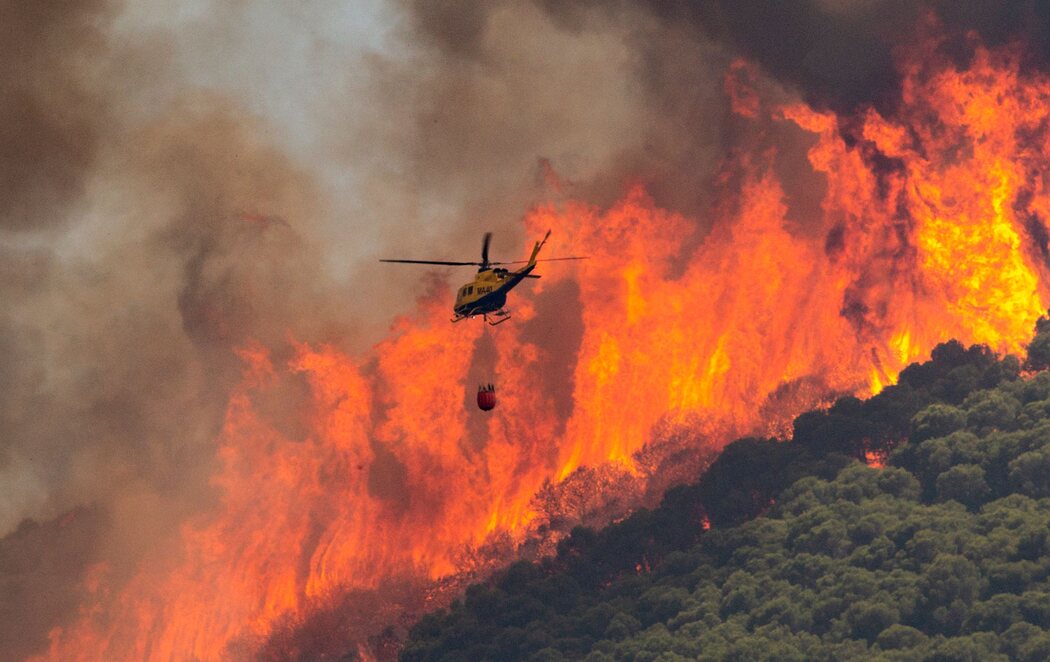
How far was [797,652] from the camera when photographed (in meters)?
187

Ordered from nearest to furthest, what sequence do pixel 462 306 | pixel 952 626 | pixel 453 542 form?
pixel 462 306
pixel 952 626
pixel 453 542

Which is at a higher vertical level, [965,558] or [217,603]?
[217,603]

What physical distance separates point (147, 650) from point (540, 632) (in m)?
40.3

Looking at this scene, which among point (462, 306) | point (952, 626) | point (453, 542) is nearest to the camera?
point (462, 306)

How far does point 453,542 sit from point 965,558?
51.7 meters

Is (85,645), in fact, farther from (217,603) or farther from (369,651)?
(369,651)

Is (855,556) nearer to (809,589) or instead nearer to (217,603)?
(809,589)

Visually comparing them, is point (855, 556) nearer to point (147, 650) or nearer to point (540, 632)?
point (540, 632)

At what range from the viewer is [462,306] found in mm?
145125

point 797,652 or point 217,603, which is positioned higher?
point 217,603

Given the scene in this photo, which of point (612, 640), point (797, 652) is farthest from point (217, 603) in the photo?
point (797, 652)

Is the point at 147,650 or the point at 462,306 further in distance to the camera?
the point at 147,650

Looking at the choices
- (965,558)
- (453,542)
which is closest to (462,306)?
(453,542)

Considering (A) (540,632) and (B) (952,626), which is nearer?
(B) (952,626)
